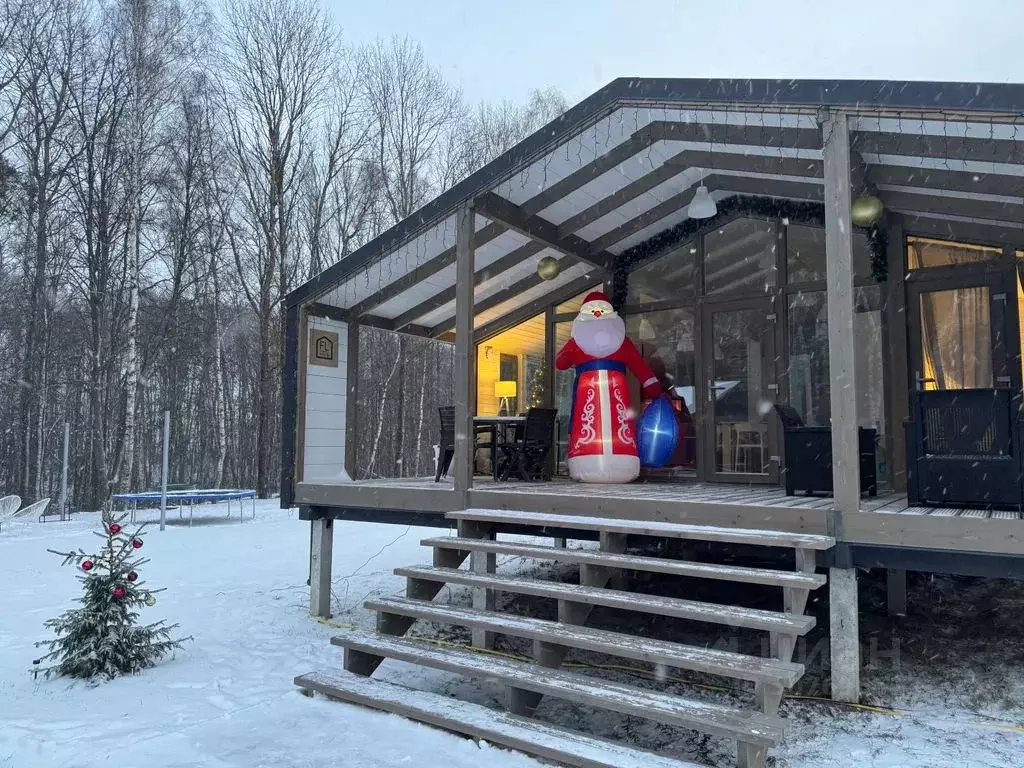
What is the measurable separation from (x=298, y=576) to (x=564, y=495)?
12.9 ft

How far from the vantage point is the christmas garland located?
19.3 feet

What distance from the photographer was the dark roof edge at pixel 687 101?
3.31 metres

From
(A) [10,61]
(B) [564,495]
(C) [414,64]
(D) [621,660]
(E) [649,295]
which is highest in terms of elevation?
(C) [414,64]

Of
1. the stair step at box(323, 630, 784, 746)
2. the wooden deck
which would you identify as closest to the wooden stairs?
the stair step at box(323, 630, 784, 746)

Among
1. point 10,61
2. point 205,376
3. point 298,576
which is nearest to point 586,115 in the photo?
point 298,576

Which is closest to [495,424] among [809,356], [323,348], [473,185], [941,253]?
[323,348]

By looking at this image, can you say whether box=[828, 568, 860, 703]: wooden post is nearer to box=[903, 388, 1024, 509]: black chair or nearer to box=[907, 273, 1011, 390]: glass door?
box=[903, 388, 1024, 509]: black chair

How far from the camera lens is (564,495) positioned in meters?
4.56

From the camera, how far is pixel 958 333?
564cm

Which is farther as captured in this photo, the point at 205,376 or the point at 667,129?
the point at 205,376

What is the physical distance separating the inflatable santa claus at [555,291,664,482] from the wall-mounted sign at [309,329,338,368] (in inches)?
86.8

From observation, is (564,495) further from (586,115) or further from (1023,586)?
(1023,586)

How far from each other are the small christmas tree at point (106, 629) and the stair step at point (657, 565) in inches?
69.6

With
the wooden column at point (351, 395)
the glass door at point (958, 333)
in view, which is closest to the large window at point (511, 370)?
the wooden column at point (351, 395)
